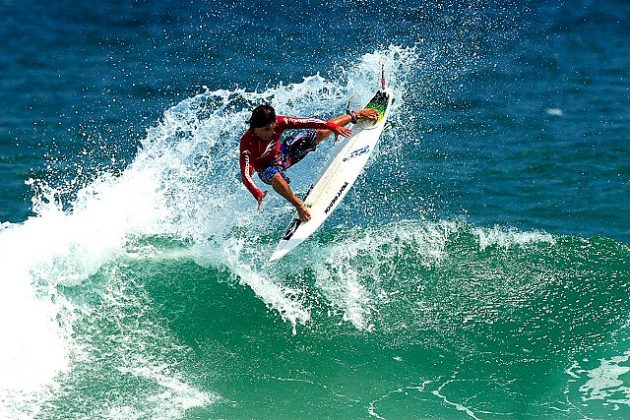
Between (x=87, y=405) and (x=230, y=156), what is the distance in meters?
4.86

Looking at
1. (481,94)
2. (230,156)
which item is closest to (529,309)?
(230,156)

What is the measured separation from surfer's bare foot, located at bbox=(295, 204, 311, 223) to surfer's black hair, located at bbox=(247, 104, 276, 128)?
1.22 meters

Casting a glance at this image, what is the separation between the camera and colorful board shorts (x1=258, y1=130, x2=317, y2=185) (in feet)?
31.9

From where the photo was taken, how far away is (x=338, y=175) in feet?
35.8

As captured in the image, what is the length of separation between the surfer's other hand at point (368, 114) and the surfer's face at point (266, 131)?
2045mm

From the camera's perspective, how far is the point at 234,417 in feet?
29.7

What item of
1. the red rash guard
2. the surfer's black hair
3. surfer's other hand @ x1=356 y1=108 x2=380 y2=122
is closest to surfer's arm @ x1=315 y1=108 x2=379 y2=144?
surfer's other hand @ x1=356 y1=108 x2=380 y2=122

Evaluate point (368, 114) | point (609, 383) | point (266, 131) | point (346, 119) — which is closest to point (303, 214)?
point (266, 131)

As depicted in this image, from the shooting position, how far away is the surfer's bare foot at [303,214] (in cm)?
1004

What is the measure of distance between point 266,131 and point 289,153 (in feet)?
2.89

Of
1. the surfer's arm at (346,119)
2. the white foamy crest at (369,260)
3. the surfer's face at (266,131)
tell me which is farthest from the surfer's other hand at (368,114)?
the surfer's face at (266,131)

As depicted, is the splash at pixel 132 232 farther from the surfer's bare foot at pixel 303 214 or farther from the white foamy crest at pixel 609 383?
the white foamy crest at pixel 609 383

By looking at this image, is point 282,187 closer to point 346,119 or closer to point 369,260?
point 346,119

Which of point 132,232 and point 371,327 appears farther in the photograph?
point 132,232
